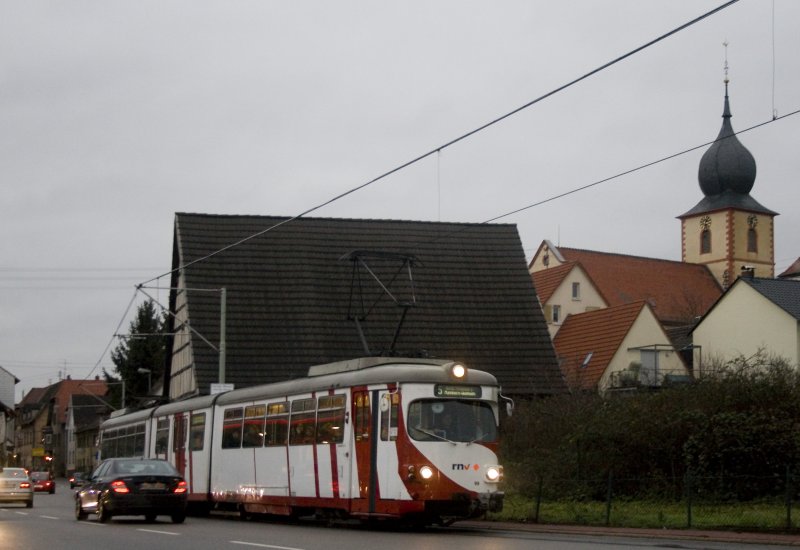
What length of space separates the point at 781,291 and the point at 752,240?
6081 centimetres

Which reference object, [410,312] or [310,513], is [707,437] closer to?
[310,513]

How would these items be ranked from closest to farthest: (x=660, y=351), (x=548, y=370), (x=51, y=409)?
(x=548, y=370)
(x=660, y=351)
(x=51, y=409)

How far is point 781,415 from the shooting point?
25000 mm

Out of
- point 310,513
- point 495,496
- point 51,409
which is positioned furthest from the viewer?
point 51,409

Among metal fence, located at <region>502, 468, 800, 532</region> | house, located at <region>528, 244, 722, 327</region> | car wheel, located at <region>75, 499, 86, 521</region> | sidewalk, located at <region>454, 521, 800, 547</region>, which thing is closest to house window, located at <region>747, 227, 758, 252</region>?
house, located at <region>528, 244, 722, 327</region>

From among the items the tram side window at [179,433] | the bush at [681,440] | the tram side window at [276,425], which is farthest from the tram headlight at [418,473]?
the tram side window at [179,433]

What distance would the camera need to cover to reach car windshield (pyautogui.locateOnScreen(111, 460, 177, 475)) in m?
23.9

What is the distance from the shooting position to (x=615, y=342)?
191 feet

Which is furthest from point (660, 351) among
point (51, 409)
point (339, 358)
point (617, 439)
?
point (51, 409)

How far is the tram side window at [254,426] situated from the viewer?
26.2 m

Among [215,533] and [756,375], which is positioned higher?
[756,375]

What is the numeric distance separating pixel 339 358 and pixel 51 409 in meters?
113

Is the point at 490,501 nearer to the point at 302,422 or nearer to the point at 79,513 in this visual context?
the point at 302,422

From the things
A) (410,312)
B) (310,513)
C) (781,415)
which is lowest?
(310,513)
